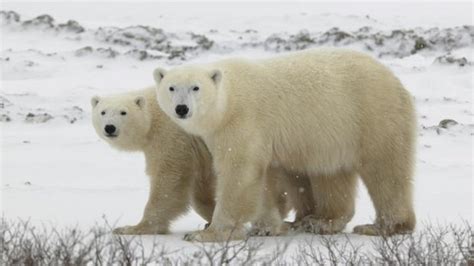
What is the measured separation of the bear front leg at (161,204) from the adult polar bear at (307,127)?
1.20 feet

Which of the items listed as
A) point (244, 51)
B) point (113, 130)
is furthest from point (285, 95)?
point (244, 51)

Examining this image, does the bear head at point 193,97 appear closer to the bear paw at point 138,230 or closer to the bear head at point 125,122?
the bear head at point 125,122

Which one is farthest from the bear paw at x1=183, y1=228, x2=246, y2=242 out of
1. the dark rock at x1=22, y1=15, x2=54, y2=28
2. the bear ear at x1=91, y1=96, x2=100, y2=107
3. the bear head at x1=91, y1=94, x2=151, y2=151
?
the dark rock at x1=22, y1=15, x2=54, y2=28

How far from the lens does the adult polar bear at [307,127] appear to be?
641 centimetres

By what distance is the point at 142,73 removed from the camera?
580 inches

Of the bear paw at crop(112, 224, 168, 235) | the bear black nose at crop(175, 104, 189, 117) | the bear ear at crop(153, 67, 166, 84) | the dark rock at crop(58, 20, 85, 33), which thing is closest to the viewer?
the bear black nose at crop(175, 104, 189, 117)

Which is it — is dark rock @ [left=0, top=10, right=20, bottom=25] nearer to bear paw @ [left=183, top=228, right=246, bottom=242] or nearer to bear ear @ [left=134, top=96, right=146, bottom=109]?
bear ear @ [left=134, top=96, right=146, bottom=109]

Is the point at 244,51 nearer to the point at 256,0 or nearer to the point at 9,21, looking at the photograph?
the point at 9,21

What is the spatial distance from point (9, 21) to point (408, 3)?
10.3m

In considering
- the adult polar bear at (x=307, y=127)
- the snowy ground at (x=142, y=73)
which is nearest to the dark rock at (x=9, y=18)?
the snowy ground at (x=142, y=73)

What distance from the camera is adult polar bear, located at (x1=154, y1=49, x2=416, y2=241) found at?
6406mm

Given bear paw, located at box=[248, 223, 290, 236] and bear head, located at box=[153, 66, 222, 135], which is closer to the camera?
bear head, located at box=[153, 66, 222, 135]

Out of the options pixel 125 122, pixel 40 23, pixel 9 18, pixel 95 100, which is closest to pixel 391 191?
pixel 125 122

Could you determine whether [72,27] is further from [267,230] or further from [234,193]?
[234,193]
